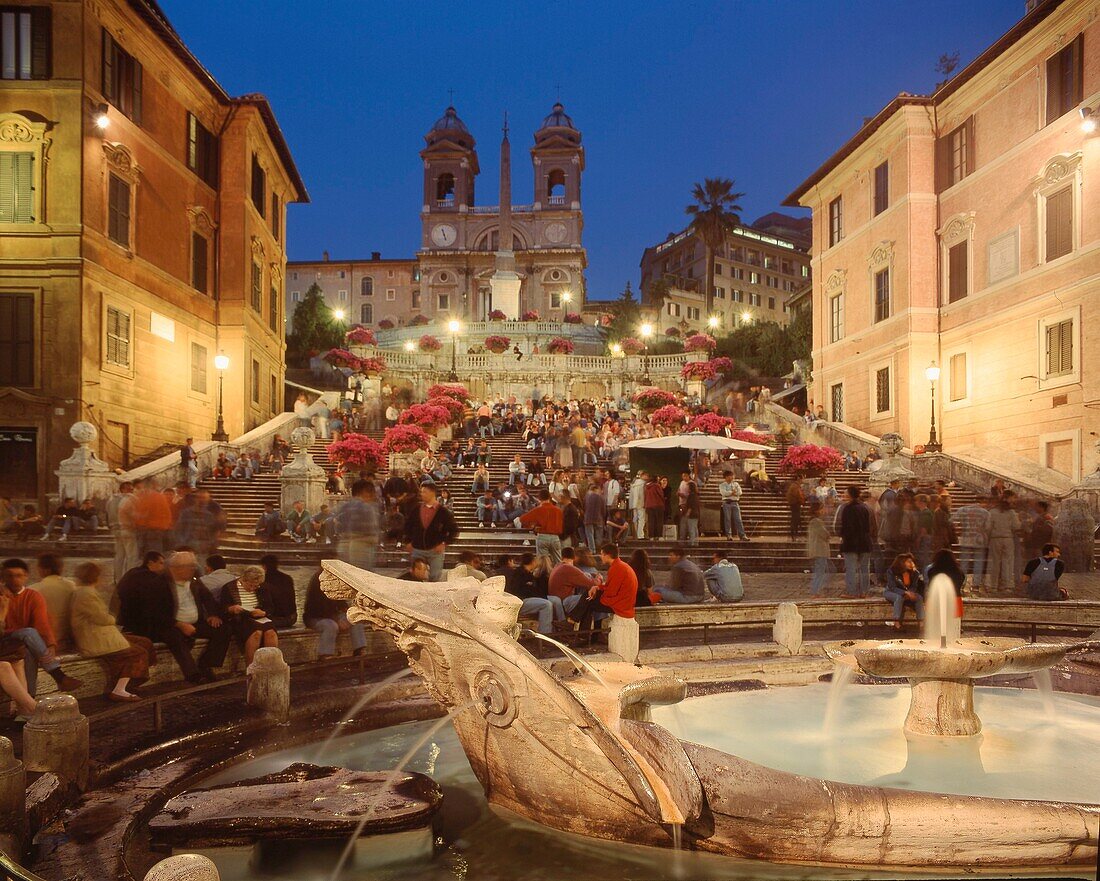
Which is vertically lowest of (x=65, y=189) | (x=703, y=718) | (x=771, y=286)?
(x=703, y=718)

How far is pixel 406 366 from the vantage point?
44969 mm

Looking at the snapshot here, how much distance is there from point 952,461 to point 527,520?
1472 centimetres

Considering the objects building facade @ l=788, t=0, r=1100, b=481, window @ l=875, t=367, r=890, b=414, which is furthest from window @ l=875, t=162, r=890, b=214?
window @ l=875, t=367, r=890, b=414

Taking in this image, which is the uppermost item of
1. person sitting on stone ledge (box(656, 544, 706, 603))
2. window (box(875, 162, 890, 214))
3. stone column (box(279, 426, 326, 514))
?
window (box(875, 162, 890, 214))

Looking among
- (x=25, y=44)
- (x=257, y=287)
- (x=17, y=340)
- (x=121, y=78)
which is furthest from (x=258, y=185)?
(x=17, y=340)

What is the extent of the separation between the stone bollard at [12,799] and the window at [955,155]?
93.0ft

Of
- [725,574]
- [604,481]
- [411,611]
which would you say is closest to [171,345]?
[604,481]

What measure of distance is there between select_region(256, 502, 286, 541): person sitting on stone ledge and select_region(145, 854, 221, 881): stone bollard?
14.9m

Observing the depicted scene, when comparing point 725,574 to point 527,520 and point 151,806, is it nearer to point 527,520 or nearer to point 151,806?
point 527,520

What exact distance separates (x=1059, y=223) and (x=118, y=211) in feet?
79.7

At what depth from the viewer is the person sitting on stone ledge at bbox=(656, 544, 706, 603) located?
11039mm

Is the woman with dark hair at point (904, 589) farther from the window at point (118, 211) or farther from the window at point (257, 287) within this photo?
the window at point (257, 287)

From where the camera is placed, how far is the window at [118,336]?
21.8 meters

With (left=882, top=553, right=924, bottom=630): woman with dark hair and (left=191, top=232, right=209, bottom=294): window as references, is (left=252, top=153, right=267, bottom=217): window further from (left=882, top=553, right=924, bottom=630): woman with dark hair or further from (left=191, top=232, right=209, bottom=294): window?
(left=882, top=553, right=924, bottom=630): woman with dark hair
